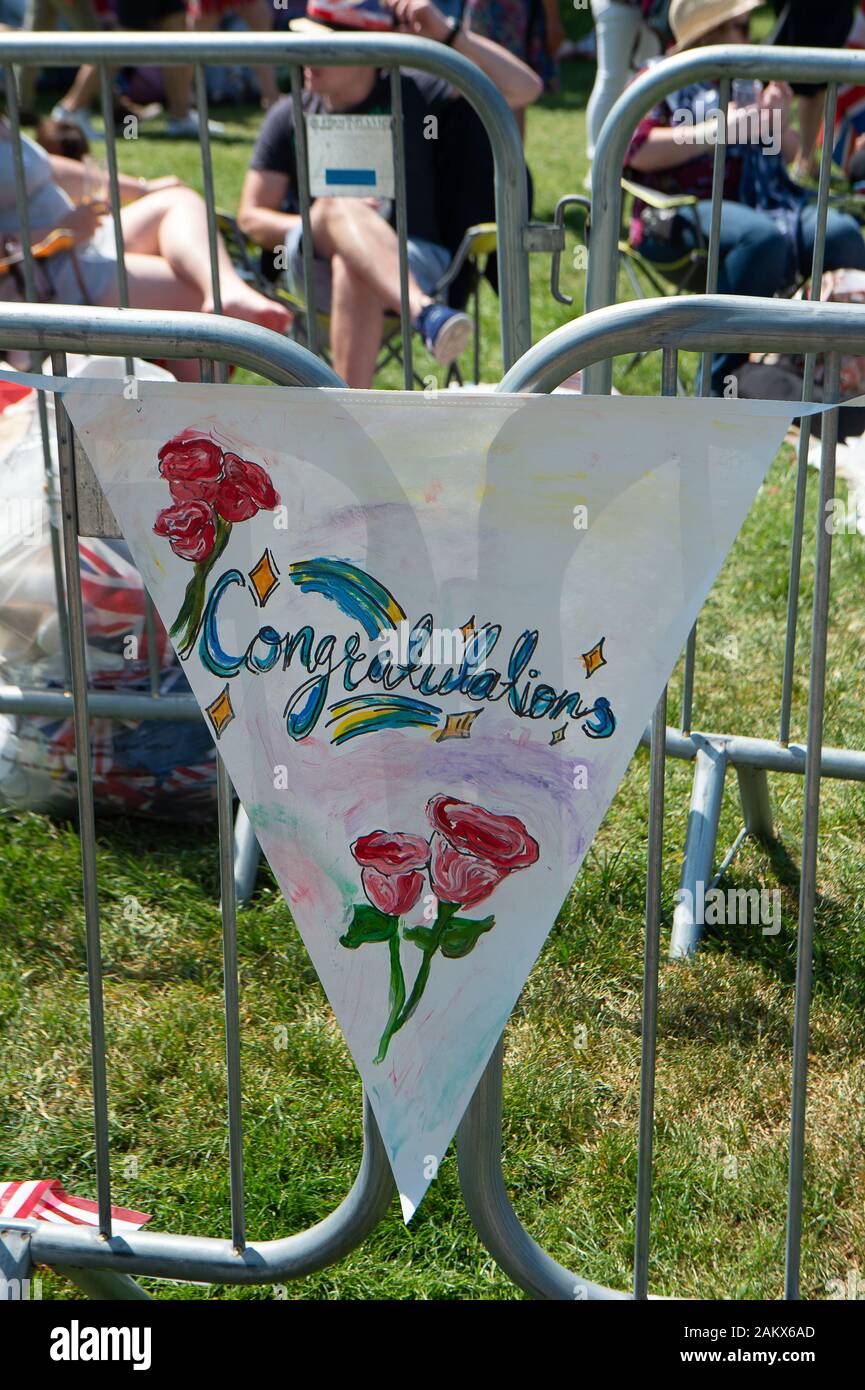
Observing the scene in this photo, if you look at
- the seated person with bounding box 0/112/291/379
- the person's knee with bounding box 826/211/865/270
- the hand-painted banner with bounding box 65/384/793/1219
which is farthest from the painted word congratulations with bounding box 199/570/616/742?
the person's knee with bounding box 826/211/865/270

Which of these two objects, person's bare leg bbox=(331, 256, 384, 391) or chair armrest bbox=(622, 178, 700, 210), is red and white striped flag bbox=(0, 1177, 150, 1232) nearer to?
person's bare leg bbox=(331, 256, 384, 391)

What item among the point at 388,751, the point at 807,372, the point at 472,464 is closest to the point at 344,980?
the point at 388,751

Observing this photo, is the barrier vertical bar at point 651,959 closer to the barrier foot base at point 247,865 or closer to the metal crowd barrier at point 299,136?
the metal crowd barrier at point 299,136

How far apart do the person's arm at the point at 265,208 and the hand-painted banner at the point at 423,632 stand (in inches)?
160

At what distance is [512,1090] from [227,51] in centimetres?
223

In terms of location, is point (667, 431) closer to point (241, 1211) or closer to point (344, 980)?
point (344, 980)

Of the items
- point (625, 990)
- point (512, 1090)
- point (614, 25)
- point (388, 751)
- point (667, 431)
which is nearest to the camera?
point (667, 431)

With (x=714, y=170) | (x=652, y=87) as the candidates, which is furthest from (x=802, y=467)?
(x=652, y=87)

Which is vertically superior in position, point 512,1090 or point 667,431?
point 667,431

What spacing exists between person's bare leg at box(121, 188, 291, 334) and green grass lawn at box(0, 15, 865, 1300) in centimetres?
212

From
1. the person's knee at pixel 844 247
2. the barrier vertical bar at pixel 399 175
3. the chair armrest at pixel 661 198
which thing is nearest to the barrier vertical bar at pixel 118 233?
the barrier vertical bar at pixel 399 175

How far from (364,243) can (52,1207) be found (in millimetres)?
3923
